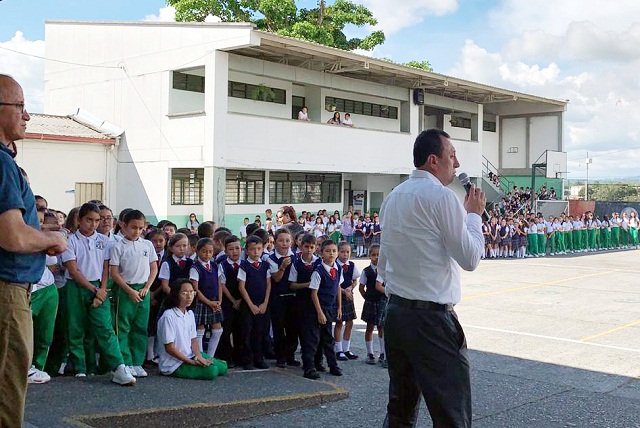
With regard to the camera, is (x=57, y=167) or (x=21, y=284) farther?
(x=57, y=167)

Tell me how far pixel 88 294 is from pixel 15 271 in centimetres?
354

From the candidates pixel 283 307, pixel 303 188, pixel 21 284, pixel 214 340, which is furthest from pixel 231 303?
pixel 303 188

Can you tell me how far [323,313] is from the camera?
7.37 metres

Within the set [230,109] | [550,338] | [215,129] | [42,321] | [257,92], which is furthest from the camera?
[257,92]

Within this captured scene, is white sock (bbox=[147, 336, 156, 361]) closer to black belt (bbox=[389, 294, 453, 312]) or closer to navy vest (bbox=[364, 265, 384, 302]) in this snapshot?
navy vest (bbox=[364, 265, 384, 302])

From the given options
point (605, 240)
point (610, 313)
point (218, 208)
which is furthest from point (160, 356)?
point (605, 240)

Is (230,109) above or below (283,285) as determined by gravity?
above

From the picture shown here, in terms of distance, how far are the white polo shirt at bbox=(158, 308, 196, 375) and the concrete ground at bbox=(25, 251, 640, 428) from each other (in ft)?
0.75

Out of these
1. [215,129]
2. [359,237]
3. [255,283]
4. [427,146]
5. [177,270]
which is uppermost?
[215,129]

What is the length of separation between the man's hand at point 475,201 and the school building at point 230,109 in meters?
17.7

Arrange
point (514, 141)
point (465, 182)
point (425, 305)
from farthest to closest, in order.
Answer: point (514, 141) < point (465, 182) < point (425, 305)

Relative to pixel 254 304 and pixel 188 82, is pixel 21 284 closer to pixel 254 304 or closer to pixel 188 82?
pixel 254 304

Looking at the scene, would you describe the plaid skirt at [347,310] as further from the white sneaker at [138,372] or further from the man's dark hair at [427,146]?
the man's dark hair at [427,146]

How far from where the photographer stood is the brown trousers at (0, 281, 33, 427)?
119 inches
